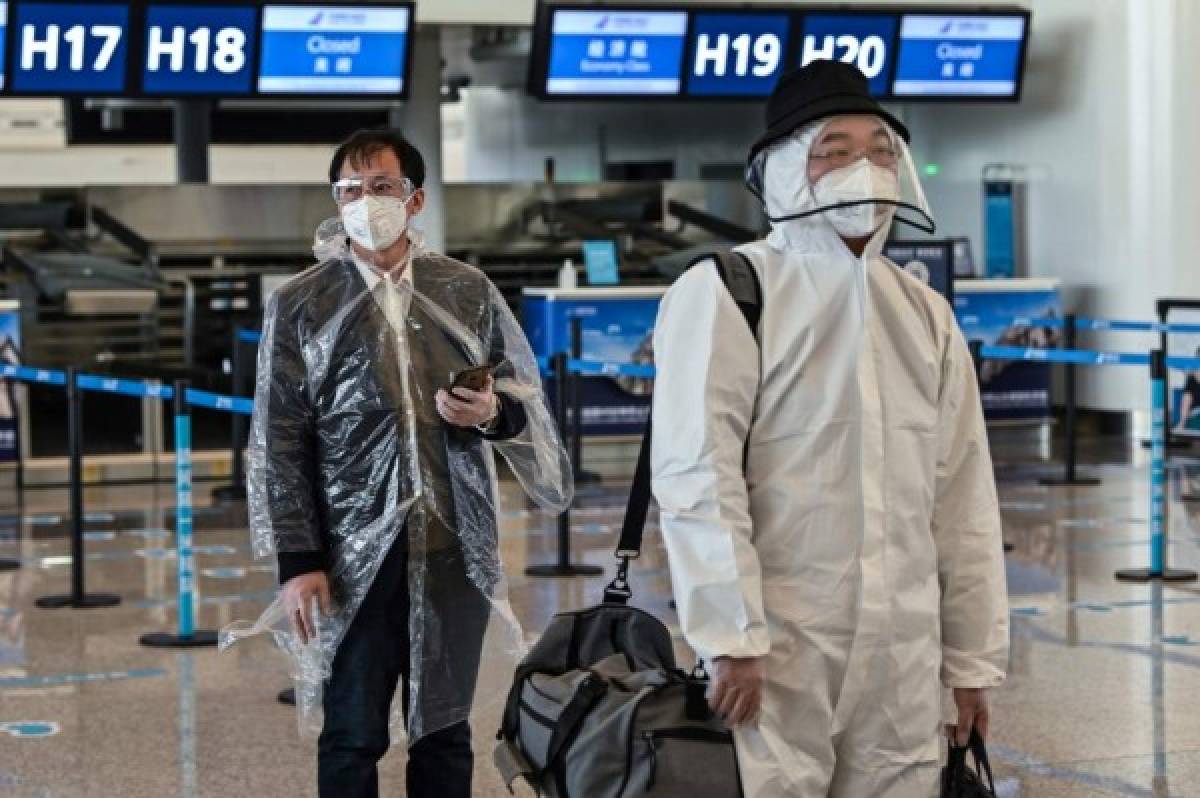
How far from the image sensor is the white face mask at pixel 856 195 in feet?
10.2

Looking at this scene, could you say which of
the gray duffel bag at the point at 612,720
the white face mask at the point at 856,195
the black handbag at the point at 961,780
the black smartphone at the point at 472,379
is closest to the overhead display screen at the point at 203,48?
the black smartphone at the point at 472,379

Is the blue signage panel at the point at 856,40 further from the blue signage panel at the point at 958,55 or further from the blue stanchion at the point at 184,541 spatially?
the blue stanchion at the point at 184,541

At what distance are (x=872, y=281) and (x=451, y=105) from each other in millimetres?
18361

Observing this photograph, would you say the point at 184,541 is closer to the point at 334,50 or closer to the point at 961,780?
the point at 961,780

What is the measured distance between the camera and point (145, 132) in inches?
786

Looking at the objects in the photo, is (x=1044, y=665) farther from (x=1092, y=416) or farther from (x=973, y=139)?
(x=973, y=139)

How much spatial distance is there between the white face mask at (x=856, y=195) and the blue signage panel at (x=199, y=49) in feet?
32.7

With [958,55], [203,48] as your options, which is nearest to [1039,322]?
[958,55]

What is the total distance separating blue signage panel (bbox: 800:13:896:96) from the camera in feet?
46.2

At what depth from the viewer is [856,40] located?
46.5 ft

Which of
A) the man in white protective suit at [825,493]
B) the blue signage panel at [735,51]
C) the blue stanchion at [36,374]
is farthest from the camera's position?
the blue signage panel at [735,51]

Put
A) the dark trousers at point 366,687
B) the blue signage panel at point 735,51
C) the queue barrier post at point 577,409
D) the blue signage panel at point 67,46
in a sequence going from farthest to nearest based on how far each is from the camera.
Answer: the blue signage panel at point 735,51
the blue signage panel at point 67,46
the queue barrier post at point 577,409
the dark trousers at point 366,687

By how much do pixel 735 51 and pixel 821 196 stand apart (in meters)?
11.0

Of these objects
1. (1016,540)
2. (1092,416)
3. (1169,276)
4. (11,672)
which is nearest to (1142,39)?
(1169,276)
